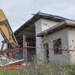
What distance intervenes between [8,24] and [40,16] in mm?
4321

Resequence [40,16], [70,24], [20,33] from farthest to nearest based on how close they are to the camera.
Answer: [20,33] < [40,16] < [70,24]

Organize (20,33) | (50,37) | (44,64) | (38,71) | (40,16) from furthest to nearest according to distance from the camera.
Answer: (20,33) → (40,16) → (50,37) → (44,64) → (38,71)

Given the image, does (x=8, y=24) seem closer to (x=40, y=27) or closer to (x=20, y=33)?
(x=40, y=27)

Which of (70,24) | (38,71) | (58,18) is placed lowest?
(38,71)

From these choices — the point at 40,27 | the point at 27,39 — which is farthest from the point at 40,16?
the point at 27,39

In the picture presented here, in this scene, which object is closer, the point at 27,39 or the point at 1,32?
the point at 1,32

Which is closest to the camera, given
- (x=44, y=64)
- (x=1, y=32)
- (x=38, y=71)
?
(x=38, y=71)

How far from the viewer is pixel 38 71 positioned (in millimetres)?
4414

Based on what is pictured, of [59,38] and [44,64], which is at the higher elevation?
[59,38]

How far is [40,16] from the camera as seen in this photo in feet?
64.3

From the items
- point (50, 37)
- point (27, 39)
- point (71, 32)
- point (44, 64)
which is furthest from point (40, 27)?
point (44, 64)

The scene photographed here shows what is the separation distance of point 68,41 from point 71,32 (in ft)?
2.42

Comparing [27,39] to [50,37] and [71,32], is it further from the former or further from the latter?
[71,32]

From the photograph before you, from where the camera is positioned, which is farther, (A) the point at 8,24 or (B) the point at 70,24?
(A) the point at 8,24
